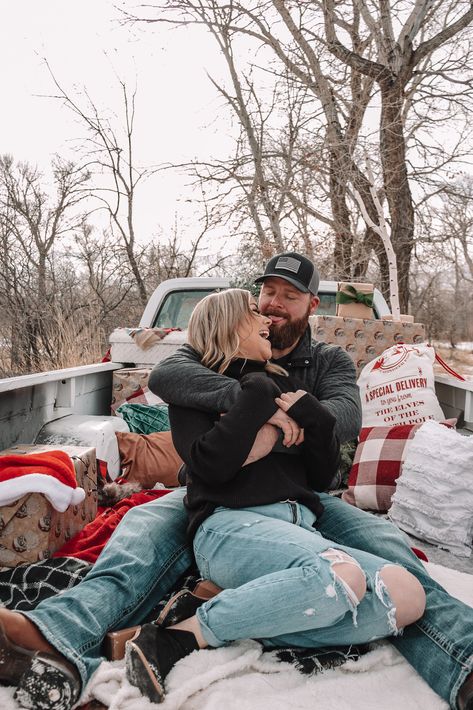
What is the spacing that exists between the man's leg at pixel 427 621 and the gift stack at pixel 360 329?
6.95 ft

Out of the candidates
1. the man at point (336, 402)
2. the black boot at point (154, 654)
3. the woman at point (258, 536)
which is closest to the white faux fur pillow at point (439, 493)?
the man at point (336, 402)

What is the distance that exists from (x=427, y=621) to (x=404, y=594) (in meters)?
0.13

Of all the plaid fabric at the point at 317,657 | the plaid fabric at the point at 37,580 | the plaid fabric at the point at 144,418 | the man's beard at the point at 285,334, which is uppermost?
the man's beard at the point at 285,334

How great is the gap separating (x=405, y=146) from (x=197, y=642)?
1217 cm

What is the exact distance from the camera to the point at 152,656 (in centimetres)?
151

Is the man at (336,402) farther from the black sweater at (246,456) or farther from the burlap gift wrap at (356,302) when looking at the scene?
the burlap gift wrap at (356,302)

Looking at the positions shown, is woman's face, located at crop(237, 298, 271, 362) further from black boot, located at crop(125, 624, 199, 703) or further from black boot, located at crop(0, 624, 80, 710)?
black boot, located at crop(0, 624, 80, 710)

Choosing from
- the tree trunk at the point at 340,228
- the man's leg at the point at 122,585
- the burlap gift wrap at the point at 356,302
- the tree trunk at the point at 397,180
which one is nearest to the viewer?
the man's leg at the point at 122,585

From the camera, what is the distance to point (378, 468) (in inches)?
121

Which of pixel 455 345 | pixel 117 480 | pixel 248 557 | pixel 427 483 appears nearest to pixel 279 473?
pixel 248 557

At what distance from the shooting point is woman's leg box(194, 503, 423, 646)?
61.3 inches

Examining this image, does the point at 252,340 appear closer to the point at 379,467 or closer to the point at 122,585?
the point at 122,585

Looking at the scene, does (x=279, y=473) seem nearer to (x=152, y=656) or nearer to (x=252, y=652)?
(x=252, y=652)

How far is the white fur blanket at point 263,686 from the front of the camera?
4.72 ft
